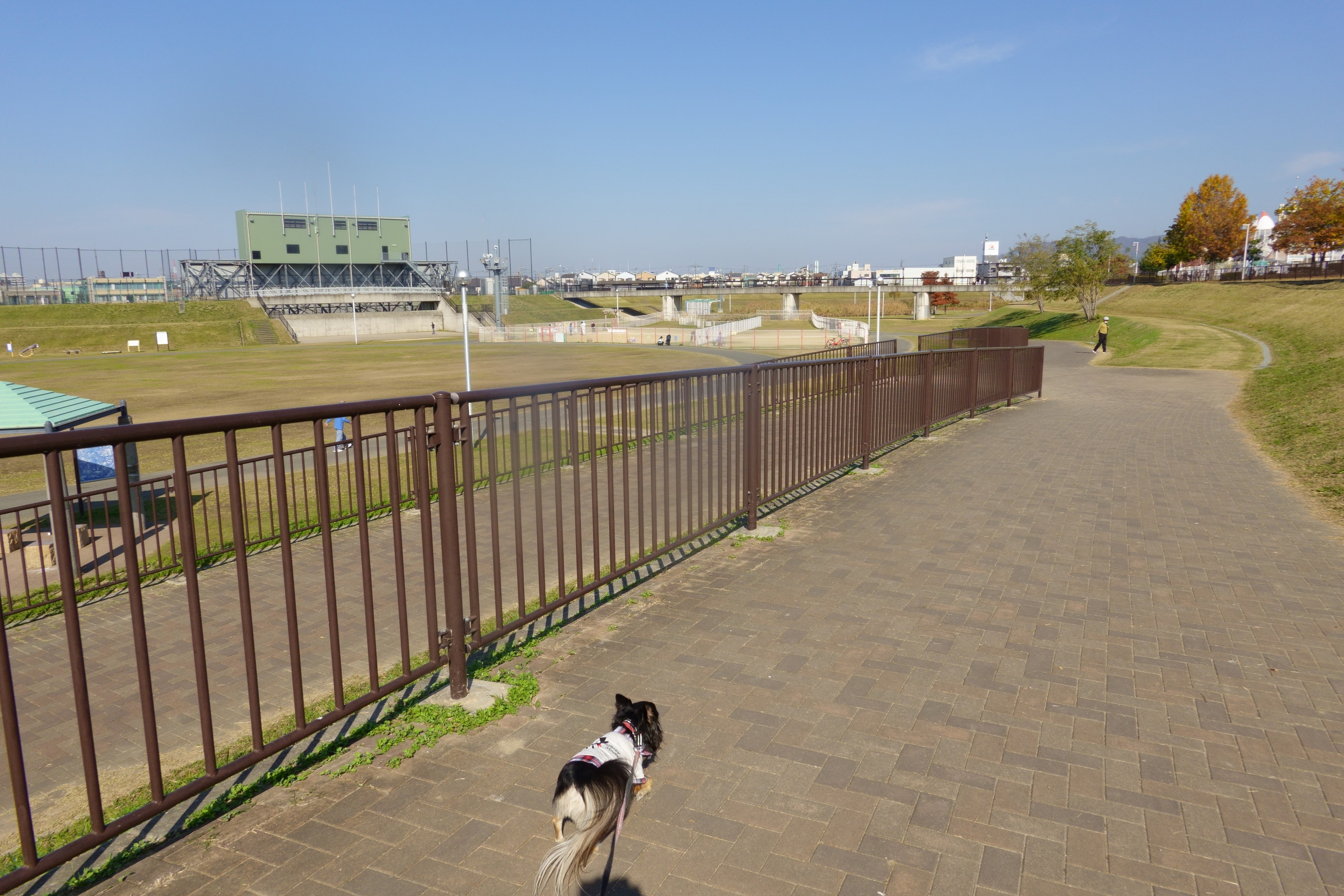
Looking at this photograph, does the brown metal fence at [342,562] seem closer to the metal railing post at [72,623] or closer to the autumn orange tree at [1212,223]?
the metal railing post at [72,623]

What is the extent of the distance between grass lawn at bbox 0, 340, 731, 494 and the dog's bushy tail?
12342 mm

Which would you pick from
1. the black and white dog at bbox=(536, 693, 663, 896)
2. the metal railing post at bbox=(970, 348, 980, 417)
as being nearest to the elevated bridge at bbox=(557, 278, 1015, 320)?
the metal railing post at bbox=(970, 348, 980, 417)

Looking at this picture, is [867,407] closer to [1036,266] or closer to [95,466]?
[95,466]

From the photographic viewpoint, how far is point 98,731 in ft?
15.1

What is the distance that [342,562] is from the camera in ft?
24.7

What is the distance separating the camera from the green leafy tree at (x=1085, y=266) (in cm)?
4794

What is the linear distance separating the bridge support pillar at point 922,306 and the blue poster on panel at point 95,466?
8062 centimetres

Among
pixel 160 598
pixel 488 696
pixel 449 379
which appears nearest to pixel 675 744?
pixel 488 696

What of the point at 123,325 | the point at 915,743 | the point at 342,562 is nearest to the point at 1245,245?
the point at 342,562

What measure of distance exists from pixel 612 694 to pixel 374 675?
1.20 m

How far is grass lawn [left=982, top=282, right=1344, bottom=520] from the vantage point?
11773mm

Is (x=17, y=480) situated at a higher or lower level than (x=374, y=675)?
lower

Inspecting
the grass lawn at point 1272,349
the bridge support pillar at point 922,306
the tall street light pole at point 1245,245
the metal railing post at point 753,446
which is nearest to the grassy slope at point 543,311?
the bridge support pillar at point 922,306

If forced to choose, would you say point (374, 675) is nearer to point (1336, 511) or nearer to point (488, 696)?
point (488, 696)
